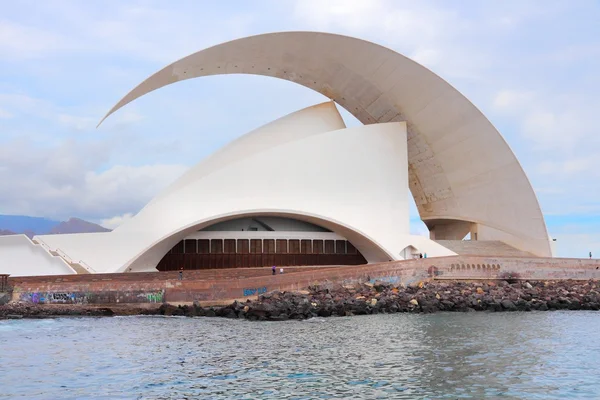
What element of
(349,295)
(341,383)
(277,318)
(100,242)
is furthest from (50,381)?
(100,242)

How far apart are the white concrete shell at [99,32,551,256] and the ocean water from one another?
12.4m

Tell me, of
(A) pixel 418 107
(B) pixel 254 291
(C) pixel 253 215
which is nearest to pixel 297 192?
(C) pixel 253 215

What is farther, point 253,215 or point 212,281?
point 253,215

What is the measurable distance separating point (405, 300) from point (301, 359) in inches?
370

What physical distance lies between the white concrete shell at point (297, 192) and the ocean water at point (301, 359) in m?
7.73

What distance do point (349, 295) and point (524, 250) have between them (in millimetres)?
12132

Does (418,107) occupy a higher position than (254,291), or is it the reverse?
(418,107)

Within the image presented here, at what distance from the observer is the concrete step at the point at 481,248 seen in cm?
2820

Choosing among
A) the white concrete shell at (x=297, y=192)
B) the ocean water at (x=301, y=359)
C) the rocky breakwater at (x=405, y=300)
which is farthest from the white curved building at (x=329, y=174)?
the ocean water at (x=301, y=359)

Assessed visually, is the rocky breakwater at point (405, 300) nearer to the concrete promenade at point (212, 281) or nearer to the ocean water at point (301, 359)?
the concrete promenade at point (212, 281)

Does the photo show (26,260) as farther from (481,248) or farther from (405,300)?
(481,248)

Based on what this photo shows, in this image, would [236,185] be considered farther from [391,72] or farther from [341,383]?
[341,383]

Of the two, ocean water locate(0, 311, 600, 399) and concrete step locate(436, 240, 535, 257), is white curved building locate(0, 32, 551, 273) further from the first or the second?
ocean water locate(0, 311, 600, 399)

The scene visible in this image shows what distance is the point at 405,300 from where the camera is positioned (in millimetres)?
19766
